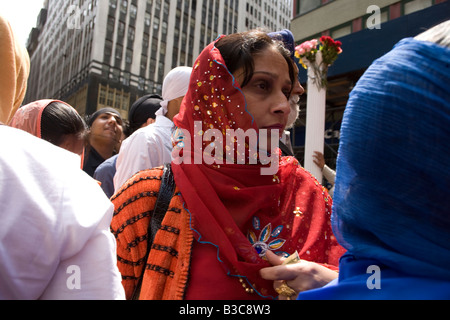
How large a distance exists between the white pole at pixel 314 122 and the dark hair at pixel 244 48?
3.18 metres

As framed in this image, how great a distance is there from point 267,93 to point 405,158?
0.83 m

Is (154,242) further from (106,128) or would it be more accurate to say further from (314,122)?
(314,122)

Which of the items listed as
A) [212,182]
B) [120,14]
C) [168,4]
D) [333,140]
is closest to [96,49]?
[120,14]

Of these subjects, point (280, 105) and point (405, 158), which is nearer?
point (405, 158)

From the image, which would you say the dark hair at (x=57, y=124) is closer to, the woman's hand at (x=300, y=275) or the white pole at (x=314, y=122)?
the woman's hand at (x=300, y=275)

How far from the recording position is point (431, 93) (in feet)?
1.91

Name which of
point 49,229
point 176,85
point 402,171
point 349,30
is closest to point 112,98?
point 349,30

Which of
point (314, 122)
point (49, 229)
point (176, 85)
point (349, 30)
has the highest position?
point (349, 30)

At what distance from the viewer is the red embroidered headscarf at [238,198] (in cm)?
111

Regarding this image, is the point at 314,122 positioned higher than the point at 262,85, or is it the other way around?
the point at 314,122

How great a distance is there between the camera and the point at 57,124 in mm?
1741

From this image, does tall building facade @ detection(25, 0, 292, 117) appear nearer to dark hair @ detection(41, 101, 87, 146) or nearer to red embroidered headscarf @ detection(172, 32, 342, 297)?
dark hair @ detection(41, 101, 87, 146)

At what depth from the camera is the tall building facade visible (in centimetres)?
3117
